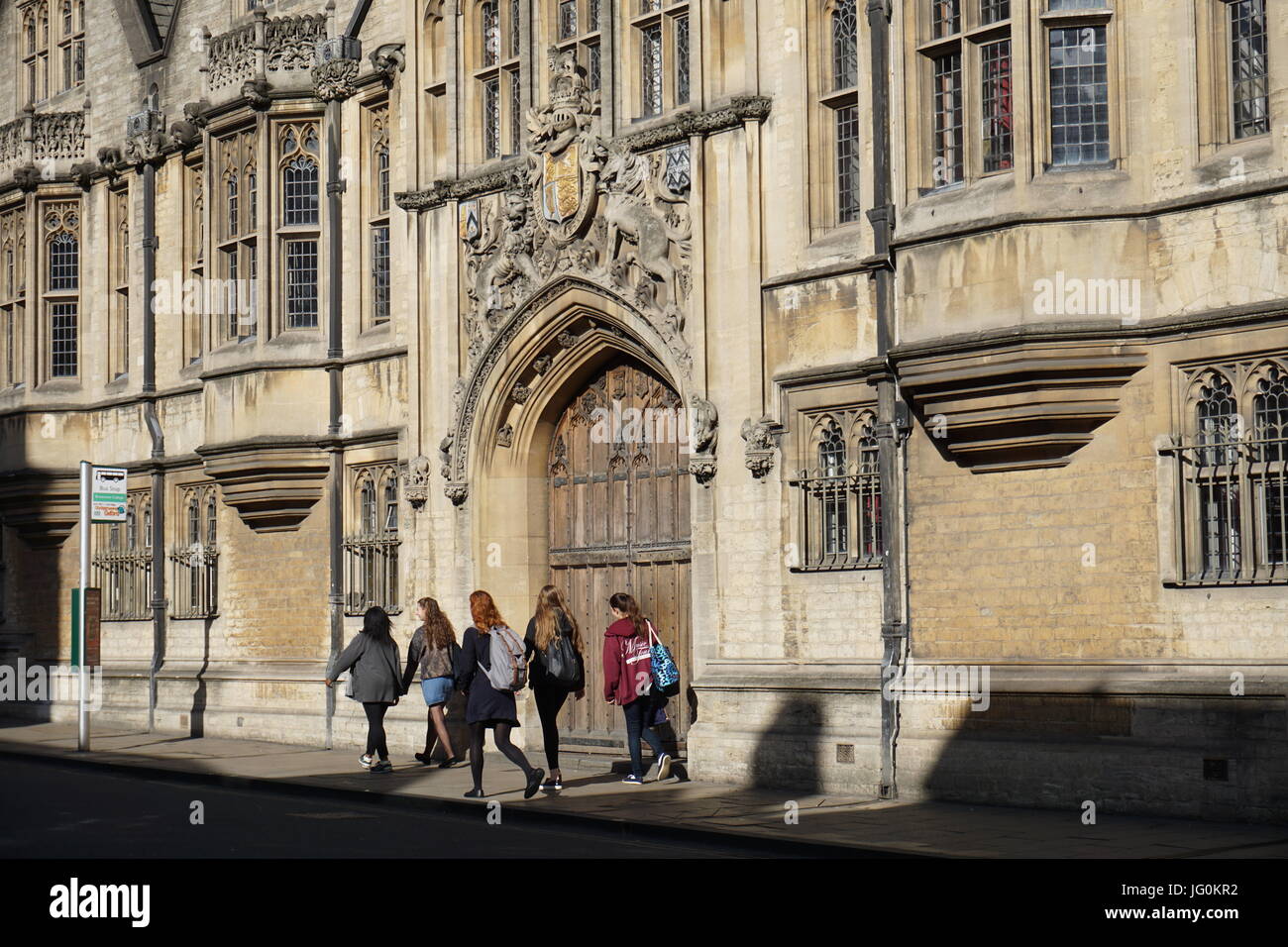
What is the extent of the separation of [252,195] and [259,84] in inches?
63.1

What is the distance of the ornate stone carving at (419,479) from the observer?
74.1 ft

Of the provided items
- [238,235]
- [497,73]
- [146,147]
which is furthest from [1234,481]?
[146,147]

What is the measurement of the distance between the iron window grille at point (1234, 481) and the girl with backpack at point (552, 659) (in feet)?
18.6

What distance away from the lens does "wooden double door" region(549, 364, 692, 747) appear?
20188 mm

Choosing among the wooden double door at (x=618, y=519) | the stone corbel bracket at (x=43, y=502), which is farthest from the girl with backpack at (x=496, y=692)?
the stone corbel bracket at (x=43, y=502)

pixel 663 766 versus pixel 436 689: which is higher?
pixel 436 689

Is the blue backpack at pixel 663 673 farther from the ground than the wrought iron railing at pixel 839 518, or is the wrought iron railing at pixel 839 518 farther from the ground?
the wrought iron railing at pixel 839 518

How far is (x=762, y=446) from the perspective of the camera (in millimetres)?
18469

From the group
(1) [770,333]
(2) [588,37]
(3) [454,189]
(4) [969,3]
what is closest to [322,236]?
(3) [454,189]

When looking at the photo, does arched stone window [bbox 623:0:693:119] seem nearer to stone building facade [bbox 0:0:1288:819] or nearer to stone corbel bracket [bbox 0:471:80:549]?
stone building facade [bbox 0:0:1288:819]

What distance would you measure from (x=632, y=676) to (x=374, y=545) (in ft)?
21.5

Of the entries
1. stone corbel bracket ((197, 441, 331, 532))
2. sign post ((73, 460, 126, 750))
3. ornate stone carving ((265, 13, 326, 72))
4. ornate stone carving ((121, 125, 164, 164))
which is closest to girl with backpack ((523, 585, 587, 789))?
stone corbel bracket ((197, 441, 331, 532))

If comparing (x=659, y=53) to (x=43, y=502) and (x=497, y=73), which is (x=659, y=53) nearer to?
(x=497, y=73)

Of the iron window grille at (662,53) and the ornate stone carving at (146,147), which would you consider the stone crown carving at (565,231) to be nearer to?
the iron window grille at (662,53)
